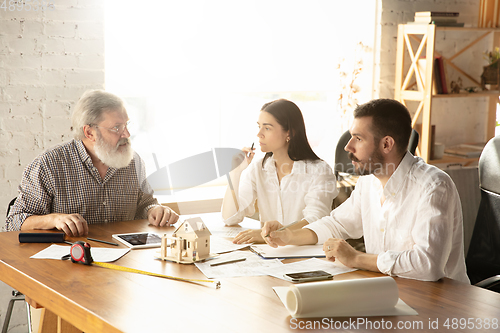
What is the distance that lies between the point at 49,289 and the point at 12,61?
5.93ft

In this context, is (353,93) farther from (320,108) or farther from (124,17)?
(124,17)

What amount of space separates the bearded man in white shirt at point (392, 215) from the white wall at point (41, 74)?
1628 millimetres

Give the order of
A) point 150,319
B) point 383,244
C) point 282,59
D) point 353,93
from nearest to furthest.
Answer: point 150,319 → point 383,244 → point 353,93 → point 282,59

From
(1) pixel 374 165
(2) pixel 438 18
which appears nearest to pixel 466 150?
(2) pixel 438 18

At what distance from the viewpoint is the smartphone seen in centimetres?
162

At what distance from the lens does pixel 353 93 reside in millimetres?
4523

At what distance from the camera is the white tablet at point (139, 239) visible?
6.69 feet

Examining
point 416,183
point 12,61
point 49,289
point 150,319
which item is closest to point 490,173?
point 416,183

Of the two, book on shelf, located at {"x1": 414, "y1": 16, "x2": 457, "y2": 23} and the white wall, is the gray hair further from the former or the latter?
book on shelf, located at {"x1": 414, "y1": 16, "x2": 457, "y2": 23}

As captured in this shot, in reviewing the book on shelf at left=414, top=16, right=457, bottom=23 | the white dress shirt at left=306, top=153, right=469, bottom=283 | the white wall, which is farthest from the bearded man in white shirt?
the book on shelf at left=414, top=16, right=457, bottom=23

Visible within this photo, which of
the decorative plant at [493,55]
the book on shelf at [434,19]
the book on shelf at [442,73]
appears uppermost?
the book on shelf at [434,19]

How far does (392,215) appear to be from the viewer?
1.90 meters

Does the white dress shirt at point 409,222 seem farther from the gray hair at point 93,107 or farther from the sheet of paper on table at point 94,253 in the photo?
the gray hair at point 93,107

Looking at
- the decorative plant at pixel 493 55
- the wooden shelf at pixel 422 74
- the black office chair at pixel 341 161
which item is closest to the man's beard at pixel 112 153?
the black office chair at pixel 341 161
